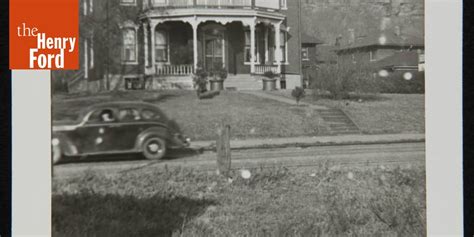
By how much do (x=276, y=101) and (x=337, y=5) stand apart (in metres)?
0.91

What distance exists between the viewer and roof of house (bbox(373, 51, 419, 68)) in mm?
3693

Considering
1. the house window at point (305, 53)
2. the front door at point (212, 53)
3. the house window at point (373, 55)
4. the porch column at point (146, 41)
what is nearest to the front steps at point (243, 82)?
the front door at point (212, 53)

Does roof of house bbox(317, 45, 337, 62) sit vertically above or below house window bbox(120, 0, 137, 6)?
below

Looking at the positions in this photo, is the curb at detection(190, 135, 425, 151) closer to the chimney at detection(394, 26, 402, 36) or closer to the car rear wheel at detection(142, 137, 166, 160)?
the car rear wheel at detection(142, 137, 166, 160)

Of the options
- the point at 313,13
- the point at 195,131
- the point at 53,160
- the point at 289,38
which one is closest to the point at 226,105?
the point at 195,131

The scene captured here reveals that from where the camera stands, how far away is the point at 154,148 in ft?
11.2

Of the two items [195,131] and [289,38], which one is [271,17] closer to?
[289,38]

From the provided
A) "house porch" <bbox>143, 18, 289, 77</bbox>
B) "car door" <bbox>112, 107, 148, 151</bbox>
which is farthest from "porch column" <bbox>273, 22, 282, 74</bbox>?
"car door" <bbox>112, 107, 148, 151</bbox>

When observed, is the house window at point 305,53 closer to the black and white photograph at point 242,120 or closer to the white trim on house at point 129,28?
the black and white photograph at point 242,120

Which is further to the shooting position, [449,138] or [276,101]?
[276,101]

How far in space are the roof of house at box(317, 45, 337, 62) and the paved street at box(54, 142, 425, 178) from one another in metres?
0.68

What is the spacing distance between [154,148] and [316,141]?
124 centimetres

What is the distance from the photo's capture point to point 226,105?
367 centimetres

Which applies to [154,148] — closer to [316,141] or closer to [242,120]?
[242,120]
